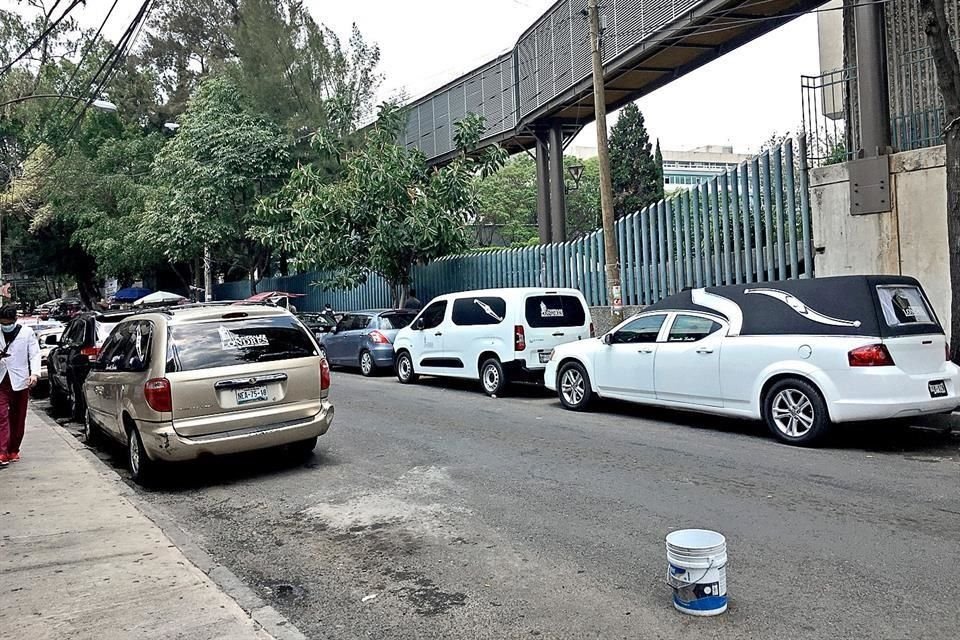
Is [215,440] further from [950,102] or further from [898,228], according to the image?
[898,228]

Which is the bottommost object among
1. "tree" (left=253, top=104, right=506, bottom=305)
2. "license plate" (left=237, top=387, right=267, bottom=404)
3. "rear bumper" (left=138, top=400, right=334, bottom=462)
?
"rear bumper" (left=138, top=400, right=334, bottom=462)

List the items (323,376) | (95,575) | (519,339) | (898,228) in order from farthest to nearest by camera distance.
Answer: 1. (519,339)
2. (898,228)
3. (323,376)
4. (95,575)

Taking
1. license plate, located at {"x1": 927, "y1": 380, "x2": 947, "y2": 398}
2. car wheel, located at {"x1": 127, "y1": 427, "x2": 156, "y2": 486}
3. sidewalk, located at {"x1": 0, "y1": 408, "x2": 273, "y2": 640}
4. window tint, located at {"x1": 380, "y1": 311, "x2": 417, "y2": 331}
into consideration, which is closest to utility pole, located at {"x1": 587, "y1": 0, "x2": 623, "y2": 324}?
window tint, located at {"x1": 380, "y1": 311, "x2": 417, "y2": 331}

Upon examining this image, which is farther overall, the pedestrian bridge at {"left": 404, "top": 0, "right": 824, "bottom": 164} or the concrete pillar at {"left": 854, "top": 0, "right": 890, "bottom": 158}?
the pedestrian bridge at {"left": 404, "top": 0, "right": 824, "bottom": 164}

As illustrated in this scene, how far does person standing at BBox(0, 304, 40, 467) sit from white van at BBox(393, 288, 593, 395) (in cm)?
701

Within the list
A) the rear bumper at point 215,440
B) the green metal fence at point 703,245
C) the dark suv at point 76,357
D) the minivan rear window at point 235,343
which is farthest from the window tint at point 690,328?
the dark suv at point 76,357

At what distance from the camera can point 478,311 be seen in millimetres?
14000

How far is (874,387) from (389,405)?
6.94 meters

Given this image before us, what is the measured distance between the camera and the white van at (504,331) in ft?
43.5

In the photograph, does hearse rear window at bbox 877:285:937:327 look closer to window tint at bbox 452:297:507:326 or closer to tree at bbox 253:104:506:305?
window tint at bbox 452:297:507:326

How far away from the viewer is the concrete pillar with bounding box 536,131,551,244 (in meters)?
22.7

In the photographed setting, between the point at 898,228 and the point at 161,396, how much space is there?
1068 cm

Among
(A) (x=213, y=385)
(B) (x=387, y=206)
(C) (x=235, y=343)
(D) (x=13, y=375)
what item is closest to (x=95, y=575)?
(A) (x=213, y=385)

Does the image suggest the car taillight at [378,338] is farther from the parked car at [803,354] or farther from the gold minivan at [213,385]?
the gold minivan at [213,385]
